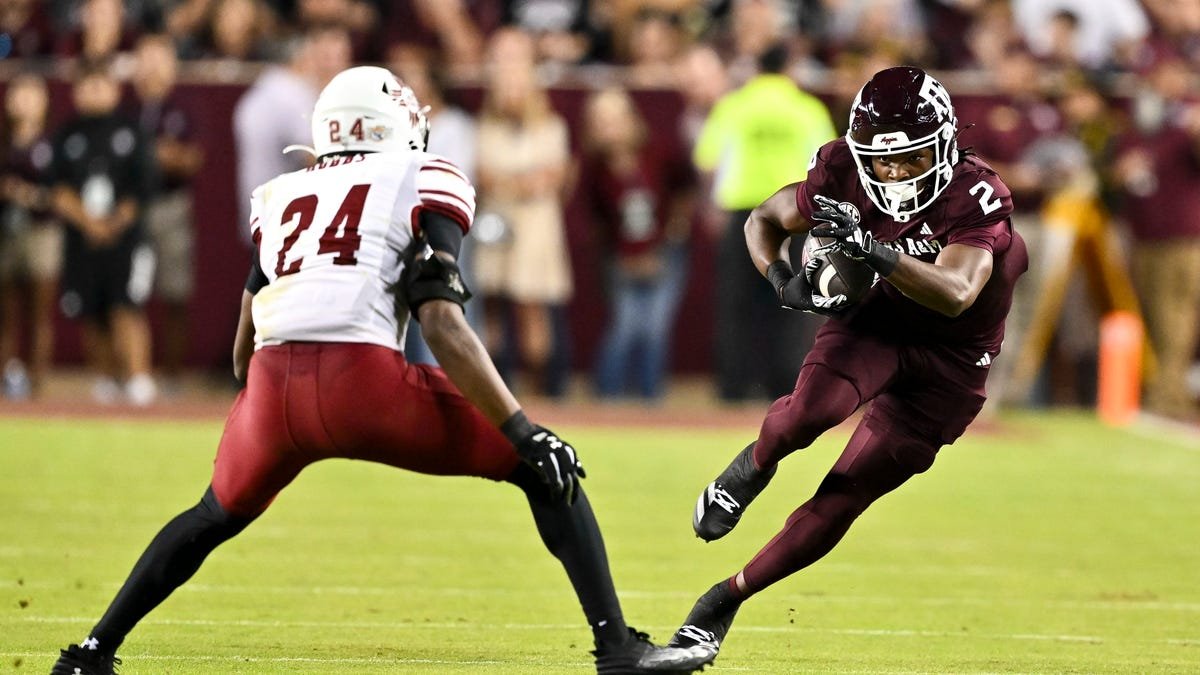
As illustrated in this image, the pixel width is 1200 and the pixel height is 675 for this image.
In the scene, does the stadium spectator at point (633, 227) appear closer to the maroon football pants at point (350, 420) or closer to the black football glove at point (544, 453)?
the maroon football pants at point (350, 420)

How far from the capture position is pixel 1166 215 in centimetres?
1305

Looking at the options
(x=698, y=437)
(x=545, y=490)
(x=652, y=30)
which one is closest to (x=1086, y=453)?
(x=698, y=437)

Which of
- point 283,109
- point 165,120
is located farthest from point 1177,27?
point 165,120

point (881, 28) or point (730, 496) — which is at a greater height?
point (730, 496)

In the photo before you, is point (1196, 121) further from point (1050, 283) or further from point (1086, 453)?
point (1086, 453)

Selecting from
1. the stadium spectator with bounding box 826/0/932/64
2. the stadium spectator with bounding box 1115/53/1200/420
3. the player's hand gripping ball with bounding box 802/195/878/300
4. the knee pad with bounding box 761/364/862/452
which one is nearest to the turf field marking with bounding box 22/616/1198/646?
the knee pad with bounding box 761/364/862/452

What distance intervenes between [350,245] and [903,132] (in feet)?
4.67

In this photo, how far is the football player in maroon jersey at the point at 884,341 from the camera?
15.6ft

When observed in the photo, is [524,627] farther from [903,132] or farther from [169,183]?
[169,183]

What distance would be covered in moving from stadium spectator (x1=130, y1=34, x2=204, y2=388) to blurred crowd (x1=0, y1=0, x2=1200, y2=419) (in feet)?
0.07

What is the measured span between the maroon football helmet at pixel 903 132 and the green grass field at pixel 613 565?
1.28m

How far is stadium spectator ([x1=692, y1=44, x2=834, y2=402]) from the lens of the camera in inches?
448

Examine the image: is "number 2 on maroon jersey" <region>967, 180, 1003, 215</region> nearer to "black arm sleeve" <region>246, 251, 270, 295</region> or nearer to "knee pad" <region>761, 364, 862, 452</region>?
"knee pad" <region>761, 364, 862, 452</region>

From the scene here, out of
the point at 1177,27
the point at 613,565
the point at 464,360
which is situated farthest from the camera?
the point at 1177,27
